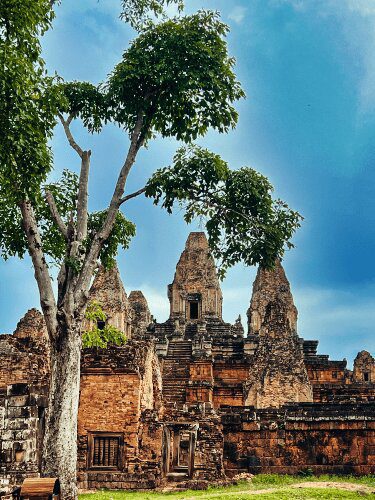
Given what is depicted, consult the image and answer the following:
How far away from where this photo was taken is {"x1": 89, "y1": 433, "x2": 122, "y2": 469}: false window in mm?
17375

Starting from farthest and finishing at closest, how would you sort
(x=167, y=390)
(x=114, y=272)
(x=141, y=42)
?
1. (x=114, y=272)
2. (x=167, y=390)
3. (x=141, y=42)

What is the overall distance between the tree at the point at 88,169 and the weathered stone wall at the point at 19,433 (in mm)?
1092

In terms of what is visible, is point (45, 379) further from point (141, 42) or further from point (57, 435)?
point (141, 42)

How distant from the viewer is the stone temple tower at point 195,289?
41844 millimetres

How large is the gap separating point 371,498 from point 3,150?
10.3 m

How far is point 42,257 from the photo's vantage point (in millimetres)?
13703

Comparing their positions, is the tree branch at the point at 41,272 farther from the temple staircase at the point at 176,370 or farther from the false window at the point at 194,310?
the false window at the point at 194,310

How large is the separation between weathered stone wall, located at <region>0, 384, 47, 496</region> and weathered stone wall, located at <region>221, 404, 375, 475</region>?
20.6ft

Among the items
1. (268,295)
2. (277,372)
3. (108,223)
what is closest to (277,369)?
(277,372)

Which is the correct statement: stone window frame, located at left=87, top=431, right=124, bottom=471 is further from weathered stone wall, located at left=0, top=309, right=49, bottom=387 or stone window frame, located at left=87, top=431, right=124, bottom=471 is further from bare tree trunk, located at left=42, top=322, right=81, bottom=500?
bare tree trunk, located at left=42, top=322, right=81, bottom=500

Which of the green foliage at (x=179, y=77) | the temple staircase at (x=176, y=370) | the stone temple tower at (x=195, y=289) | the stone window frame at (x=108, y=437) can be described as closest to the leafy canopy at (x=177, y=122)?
the green foliage at (x=179, y=77)

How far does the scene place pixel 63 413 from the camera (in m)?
12.4

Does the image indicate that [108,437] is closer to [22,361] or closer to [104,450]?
[104,450]

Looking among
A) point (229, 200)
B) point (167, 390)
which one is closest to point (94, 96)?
point (229, 200)
